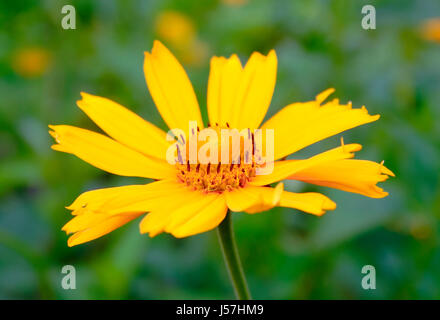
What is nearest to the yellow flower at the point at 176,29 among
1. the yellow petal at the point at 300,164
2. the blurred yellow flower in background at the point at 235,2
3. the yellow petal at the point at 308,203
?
the blurred yellow flower in background at the point at 235,2

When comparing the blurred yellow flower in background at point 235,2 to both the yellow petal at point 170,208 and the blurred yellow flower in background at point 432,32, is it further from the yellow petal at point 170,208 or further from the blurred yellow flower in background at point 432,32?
the yellow petal at point 170,208

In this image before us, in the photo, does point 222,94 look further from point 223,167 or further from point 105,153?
point 105,153

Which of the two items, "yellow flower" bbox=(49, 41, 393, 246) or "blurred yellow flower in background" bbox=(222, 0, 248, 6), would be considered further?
"blurred yellow flower in background" bbox=(222, 0, 248, 6)

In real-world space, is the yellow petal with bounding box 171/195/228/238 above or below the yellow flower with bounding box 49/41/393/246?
below

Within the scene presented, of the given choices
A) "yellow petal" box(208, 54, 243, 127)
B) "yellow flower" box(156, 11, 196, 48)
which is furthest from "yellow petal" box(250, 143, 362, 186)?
"yellow flower" box(156, 11, 196, 48)

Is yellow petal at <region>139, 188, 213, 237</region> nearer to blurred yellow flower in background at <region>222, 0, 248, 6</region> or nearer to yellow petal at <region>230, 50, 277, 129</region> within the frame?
yellow petal at <region>230, 50, 277, 129</region>

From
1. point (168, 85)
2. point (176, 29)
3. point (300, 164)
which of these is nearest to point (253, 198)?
point (300, 164)
